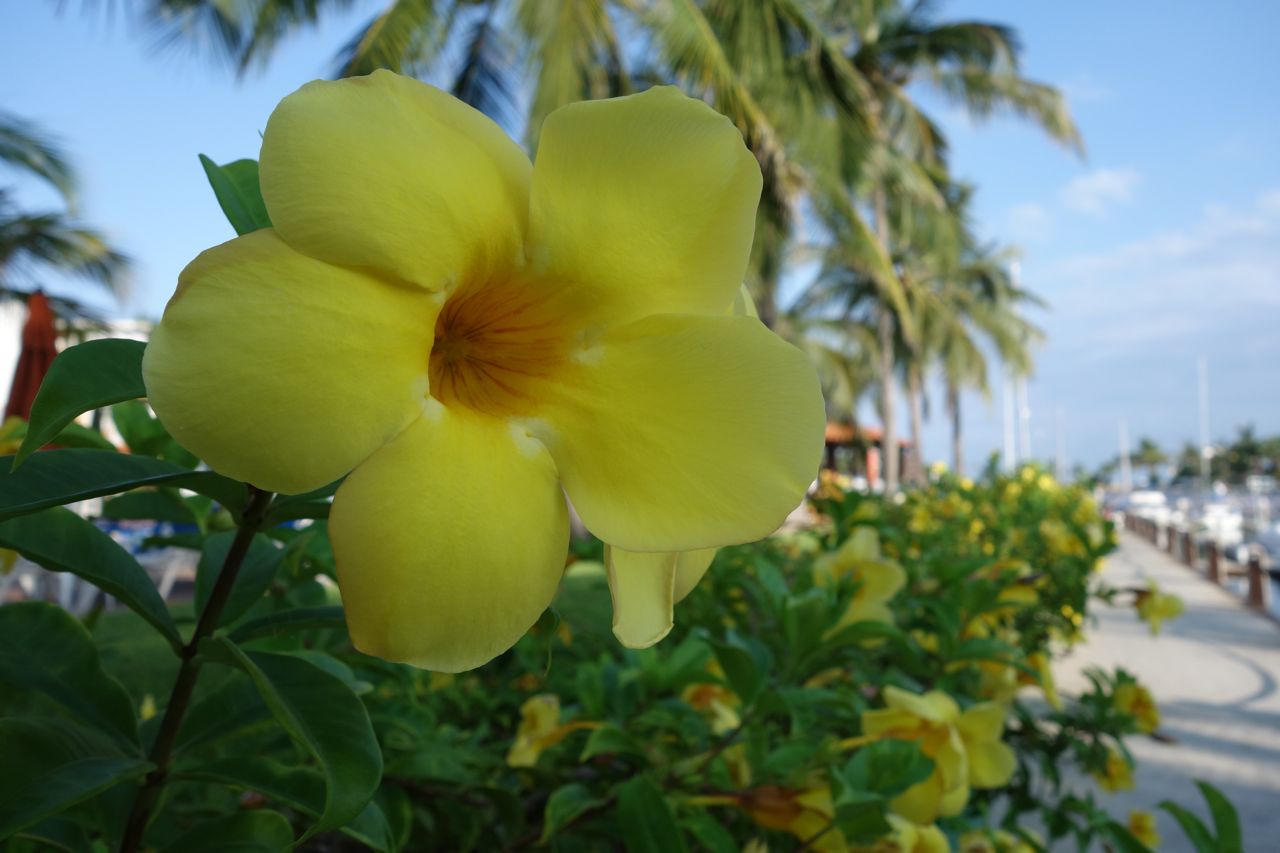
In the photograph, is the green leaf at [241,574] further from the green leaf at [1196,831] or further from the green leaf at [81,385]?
the green leaf at [1196,831]

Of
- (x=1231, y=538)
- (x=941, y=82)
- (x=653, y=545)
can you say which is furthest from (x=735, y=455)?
(x=1231, y=538)

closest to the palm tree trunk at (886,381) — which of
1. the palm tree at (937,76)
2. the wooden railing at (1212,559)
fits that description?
the palm tree at (937,76)

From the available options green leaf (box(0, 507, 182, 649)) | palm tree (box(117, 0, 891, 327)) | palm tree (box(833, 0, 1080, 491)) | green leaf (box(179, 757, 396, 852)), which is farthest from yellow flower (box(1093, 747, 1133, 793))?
palm tree (box(833, 0, 1080, 491))

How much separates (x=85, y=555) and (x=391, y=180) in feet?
0.83

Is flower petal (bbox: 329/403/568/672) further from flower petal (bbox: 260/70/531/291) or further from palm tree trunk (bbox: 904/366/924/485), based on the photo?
palm tree trunk (bbox: 904/366/924/485)

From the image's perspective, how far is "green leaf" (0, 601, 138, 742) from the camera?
419 mm

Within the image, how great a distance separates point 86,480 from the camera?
12.9 inches

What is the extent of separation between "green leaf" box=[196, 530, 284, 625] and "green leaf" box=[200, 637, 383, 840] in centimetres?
9

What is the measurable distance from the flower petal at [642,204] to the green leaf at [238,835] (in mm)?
297

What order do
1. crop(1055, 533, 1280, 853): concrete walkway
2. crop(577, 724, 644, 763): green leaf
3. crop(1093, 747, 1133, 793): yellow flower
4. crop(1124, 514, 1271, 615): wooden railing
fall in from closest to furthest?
crop(577, 724, 644, 763): green leaf < crop(1093, 747, 1133, 793): yellow flower < crop(1055, 533, 1280, 853): concrete walkway < crop(1124, 514, 1271, 615): wooden railing

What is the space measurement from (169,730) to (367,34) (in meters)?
7.87

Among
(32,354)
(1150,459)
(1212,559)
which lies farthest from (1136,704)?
(1150,459)

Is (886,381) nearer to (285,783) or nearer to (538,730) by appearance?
(538,730)

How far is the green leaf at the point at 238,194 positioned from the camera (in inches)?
13.3
